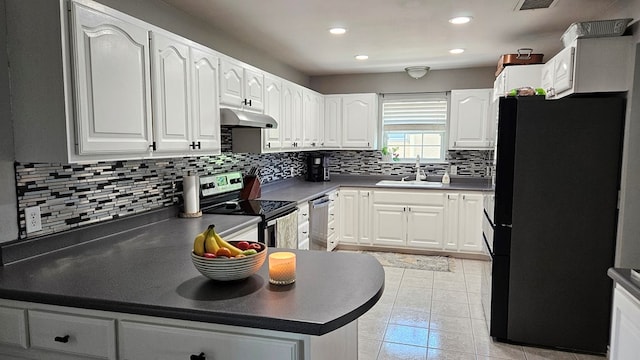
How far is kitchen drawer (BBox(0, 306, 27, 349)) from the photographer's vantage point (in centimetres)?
154

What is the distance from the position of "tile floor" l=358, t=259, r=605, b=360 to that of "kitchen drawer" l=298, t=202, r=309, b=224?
1022 millimetres

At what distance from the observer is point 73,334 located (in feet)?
4.88

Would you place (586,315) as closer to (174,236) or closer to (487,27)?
(487,27)

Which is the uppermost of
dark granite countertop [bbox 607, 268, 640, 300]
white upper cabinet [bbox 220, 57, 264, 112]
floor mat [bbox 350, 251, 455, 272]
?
white upper cabinet [bbox 220, 57, 264, 112]

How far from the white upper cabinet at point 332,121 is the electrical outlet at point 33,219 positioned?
382cm

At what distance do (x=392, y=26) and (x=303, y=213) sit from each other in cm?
183

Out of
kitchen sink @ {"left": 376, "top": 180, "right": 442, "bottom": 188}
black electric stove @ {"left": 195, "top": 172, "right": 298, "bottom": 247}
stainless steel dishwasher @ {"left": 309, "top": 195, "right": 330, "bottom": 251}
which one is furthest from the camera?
kitchen sink @ {"left": 376, "top": 180, "right": 442, "bottom": 188}

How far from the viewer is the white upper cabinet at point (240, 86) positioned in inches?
115

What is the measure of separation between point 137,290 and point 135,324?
0.13m

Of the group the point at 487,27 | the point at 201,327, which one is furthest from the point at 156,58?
the point at 487,27

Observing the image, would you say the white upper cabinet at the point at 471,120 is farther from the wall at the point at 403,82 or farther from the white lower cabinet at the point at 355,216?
the white lower cabinet at the point at 355,216

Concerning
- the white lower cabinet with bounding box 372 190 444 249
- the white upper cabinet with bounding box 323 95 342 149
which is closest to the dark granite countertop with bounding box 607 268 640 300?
the white lower cabinet with bounding box 372 190 444 249

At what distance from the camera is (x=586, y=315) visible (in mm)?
2680

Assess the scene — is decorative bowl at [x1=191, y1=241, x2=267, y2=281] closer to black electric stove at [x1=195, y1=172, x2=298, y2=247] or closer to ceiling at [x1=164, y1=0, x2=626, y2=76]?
black electric stove at [x1=195, y1=172, x2=298, y2=247]
